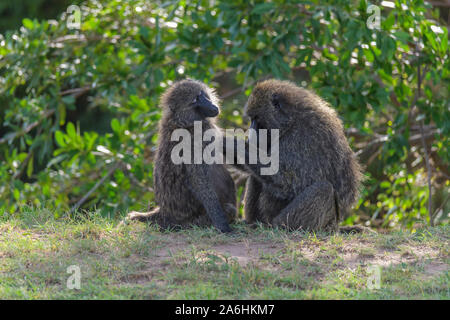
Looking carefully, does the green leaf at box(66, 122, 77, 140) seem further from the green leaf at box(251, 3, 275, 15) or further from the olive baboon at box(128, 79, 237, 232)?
the green leaf at box(251, 3, 275, 15)

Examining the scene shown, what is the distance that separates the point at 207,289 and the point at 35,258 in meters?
1.18

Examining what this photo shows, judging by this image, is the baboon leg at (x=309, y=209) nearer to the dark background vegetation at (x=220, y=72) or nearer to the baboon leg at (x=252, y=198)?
the baboon leg at (x=252, y=198)

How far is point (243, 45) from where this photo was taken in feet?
18.3

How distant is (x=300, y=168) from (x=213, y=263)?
1.30 meters

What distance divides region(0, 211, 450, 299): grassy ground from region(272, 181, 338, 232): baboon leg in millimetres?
175

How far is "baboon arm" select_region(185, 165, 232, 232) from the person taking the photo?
448 centimetres

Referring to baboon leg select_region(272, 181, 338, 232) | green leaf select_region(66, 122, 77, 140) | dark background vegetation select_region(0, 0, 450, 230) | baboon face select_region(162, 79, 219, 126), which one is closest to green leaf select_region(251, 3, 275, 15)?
dark background vegetation select_region(0, 0, 450, 230)

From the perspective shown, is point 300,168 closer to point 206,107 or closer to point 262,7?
point 206,107

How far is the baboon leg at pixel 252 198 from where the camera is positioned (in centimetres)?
489

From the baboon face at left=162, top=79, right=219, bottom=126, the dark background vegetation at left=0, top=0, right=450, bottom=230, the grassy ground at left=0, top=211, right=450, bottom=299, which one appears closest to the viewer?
the grassy ground at left=0, top=211, right=450, bottom=299

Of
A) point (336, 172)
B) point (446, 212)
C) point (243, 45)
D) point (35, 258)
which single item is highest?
point (243, 45)

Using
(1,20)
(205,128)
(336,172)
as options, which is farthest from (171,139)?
(1,20)

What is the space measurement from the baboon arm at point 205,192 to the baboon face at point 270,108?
22.6 inches

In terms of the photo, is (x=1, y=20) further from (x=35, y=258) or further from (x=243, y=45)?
(x=35, y=258)
